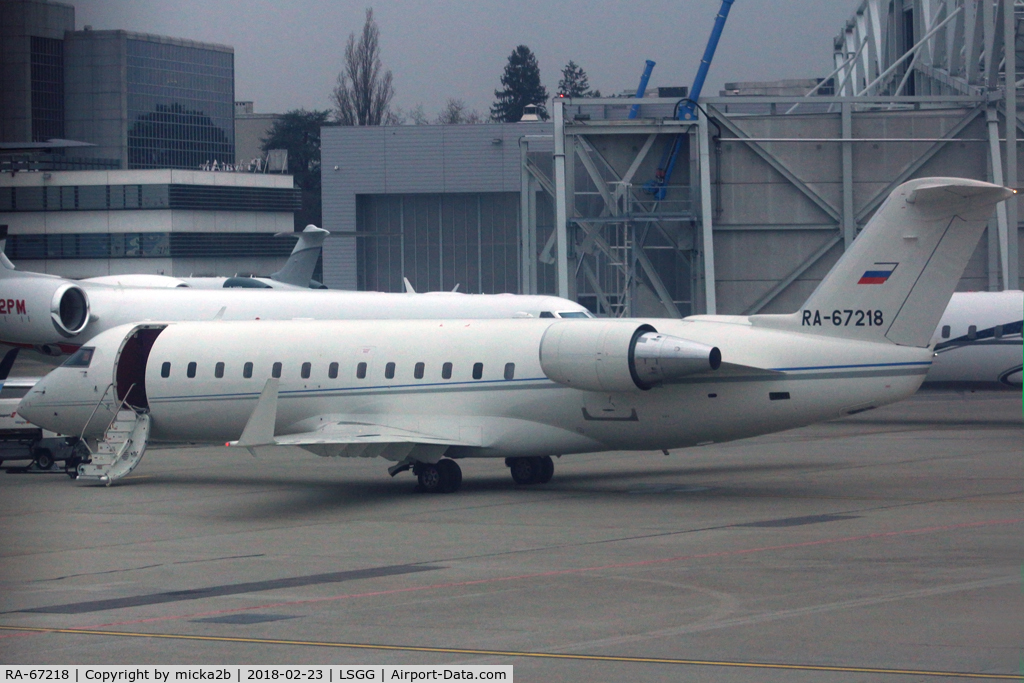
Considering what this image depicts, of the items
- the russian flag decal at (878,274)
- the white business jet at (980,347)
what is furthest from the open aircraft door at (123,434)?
the white business jet at (980,347)

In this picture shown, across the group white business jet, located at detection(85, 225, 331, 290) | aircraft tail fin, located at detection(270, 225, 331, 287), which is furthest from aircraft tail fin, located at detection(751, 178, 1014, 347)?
aircraft tail fin, located at detection(270, 225, 331, 287)

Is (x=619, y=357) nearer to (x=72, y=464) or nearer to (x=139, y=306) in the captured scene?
(x=72, y=464)

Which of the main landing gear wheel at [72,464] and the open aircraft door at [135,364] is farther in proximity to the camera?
the main landing gear wheel at [72,464]

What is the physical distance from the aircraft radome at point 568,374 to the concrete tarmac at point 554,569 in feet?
3.56

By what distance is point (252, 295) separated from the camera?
40.1 meters

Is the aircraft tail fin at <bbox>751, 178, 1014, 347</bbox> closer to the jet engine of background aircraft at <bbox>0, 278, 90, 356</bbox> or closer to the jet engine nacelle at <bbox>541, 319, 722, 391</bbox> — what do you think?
the jet engine nacelle at <bbox>541, 319, 722, 391</bbox>

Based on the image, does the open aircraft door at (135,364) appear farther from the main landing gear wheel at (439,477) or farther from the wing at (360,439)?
the main landing gear wheel at (439,477)

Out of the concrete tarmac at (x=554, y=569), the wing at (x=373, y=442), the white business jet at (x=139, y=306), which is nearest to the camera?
the concrete tarmac at (x=554, y=569)

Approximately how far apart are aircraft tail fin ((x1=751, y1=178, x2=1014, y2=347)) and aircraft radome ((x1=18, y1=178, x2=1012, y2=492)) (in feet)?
0.07

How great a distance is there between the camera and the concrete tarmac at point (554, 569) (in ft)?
33.1

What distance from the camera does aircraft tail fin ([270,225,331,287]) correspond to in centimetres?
5328

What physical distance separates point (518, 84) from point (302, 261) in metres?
84.4
